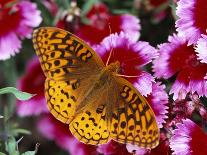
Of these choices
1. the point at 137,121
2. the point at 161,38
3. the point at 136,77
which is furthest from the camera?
the point at 161,38

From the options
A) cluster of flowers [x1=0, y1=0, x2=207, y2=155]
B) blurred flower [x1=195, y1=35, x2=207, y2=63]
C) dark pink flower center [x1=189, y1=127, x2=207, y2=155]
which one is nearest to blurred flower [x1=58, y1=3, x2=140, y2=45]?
cluster of flowers [x1=0, y1=0, x2=207, y2=155]

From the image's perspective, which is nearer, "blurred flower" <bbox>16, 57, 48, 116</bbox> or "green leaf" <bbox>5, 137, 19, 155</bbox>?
"green leaf" <bbox>5, 137, 19, 155</bbox>

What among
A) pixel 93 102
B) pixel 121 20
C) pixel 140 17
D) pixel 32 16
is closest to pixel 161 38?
pixel 140 17

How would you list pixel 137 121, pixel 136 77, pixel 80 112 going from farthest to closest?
pixel 136 77
pixel 80 112
pixel 137 121

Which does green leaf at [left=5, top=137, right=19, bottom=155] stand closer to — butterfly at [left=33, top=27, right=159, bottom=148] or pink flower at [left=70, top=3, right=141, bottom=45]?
butterfly at [left=33, top=27, right=159, bottom=148]

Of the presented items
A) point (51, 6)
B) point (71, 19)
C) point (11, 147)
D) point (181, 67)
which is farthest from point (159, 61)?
point (51, 6)

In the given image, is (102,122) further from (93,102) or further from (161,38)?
(161,38)

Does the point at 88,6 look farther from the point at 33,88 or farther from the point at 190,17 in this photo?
the point at 190,17

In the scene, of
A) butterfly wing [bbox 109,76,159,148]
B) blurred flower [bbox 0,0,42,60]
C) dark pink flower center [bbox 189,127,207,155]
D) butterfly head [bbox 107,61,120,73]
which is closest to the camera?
butterfly wing [bbox 109,76,159,148]
